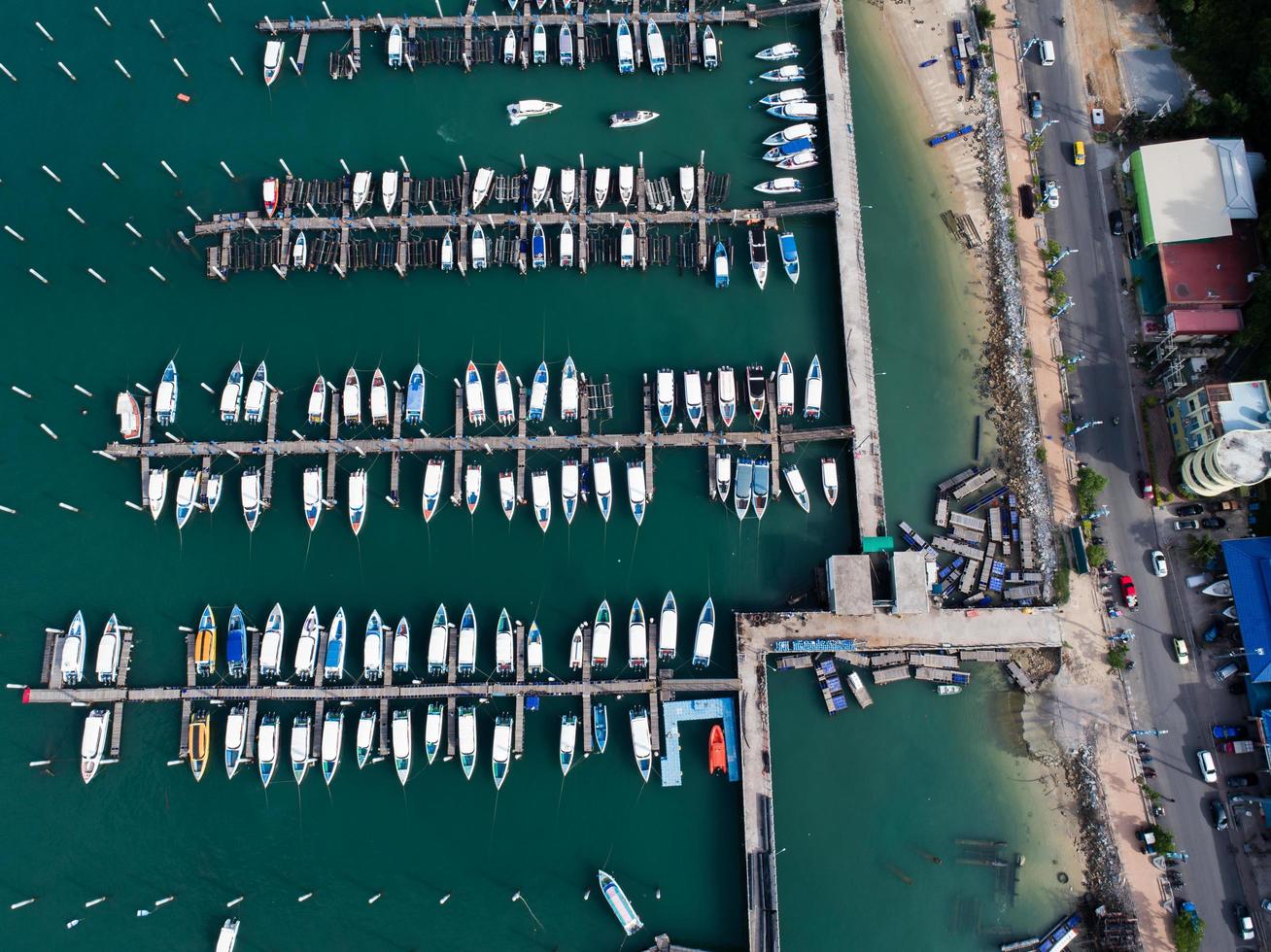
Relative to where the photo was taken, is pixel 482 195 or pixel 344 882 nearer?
pixel 344 882

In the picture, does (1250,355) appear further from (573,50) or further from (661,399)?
(573,50)

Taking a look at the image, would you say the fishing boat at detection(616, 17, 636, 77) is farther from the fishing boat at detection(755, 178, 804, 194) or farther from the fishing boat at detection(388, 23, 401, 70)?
the fishing boat at detection(388, 23, 401, 70)

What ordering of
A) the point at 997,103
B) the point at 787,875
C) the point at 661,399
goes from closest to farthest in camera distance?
the point at 787,875
the point at 661,399
the point at 997,103

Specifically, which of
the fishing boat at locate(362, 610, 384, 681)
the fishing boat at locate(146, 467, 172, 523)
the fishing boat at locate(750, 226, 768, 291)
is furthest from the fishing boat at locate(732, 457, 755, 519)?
the fishing boat at locate(146, 467, 172, 523)

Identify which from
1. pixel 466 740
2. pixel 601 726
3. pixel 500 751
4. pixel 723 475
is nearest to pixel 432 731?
pixel 466 740

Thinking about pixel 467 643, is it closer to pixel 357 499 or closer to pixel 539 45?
pixel 357 499

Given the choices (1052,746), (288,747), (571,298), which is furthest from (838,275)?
(288,747)
